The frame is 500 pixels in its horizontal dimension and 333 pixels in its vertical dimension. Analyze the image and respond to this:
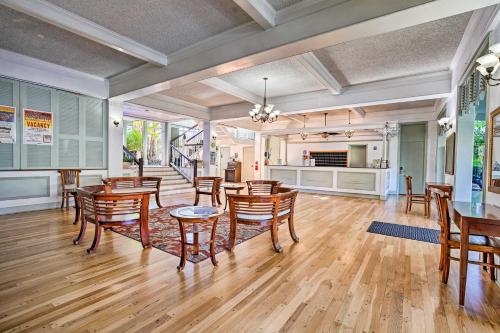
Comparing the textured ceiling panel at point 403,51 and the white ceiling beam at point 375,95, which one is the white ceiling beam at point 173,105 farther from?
the textured ceiling panel at point 403,51

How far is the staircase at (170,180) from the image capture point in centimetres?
836

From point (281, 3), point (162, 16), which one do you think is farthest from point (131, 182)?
point (281, 3)

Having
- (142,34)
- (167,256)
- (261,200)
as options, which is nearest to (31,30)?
(142,34)

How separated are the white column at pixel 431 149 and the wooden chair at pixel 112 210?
29.1 ft

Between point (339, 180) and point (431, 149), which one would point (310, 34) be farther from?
point (431, 149)

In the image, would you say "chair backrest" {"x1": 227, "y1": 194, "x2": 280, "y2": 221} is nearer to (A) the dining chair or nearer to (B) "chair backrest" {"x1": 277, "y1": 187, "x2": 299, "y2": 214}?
(B) "chair backrest" {"x1": 277, "y1": 187, "x2": 299, "y2": 214}

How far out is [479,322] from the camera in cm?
186

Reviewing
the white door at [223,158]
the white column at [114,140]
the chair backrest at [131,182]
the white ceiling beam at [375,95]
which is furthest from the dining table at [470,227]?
the white door at [223,158]

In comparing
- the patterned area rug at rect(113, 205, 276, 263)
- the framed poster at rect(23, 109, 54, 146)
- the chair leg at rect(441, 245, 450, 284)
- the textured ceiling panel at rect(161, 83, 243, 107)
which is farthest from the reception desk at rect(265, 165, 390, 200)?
the framed poster at rect(23, 109, 54, 146)

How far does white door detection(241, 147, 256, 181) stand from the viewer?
14203mm

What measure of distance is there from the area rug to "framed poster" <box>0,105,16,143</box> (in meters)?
6.96

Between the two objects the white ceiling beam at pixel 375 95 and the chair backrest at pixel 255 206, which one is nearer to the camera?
the chair backrest at pixel 255 206

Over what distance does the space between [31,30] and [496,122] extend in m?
6.30

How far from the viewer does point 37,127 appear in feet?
16.9
